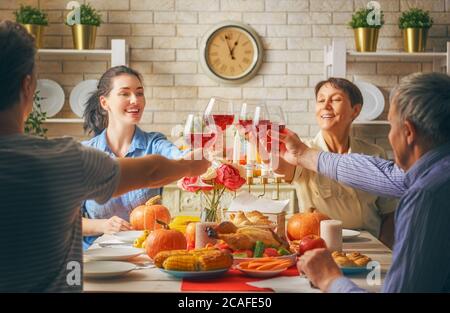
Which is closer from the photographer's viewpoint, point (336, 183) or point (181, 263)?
point (181, 263)

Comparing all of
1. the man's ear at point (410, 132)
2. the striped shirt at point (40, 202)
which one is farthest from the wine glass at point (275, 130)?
the striped shirt at point (40, 202)

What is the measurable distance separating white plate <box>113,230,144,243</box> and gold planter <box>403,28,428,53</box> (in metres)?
2.07

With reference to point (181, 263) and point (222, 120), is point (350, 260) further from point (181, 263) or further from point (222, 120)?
point (222, 120)

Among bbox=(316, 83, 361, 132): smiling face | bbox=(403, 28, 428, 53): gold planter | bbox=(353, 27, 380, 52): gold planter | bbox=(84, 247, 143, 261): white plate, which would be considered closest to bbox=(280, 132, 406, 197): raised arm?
bbox=(84, 247, 143, 261): white plate

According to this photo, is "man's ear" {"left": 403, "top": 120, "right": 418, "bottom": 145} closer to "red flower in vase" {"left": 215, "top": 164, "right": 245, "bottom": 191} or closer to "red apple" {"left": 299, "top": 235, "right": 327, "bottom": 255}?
"red apple" {"left": 299, "top": 235, "right": 327, "bottom": 255}

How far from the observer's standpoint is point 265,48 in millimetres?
3816

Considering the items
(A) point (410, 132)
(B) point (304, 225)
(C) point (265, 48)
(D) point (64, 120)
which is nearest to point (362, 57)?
(C) point (265, 48)

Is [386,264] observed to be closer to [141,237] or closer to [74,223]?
[141,237]

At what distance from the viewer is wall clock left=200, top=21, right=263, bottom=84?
378cm

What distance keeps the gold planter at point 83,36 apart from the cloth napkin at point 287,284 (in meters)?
2.34

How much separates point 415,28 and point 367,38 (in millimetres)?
266

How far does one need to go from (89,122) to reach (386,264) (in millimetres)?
1623

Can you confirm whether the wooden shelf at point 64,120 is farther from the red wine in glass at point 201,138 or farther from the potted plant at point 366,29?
the red wine in glass at point 201,138
